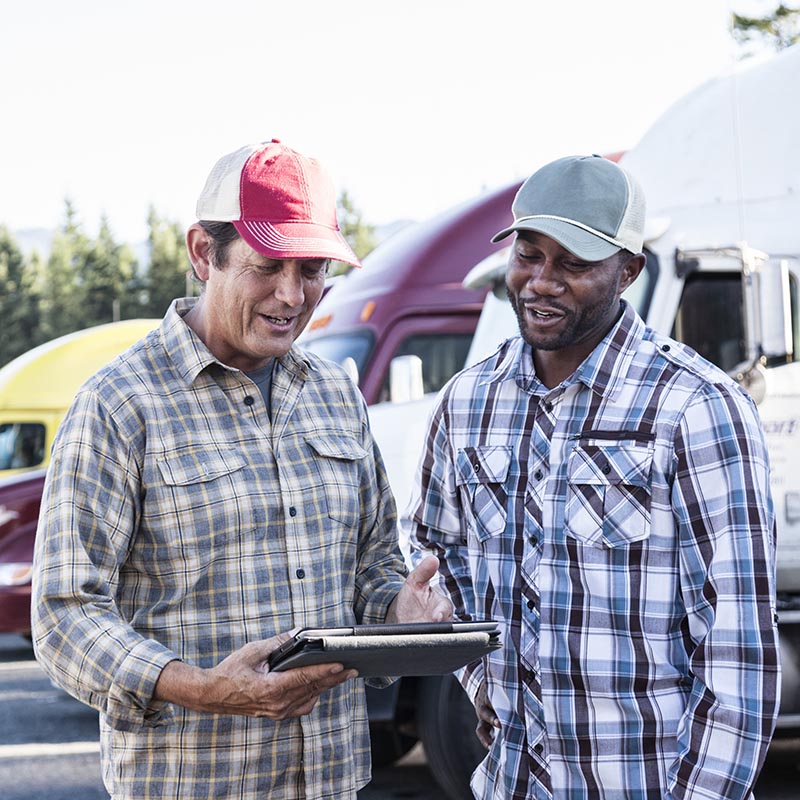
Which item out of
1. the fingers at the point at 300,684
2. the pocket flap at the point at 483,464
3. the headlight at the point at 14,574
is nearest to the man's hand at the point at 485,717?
the pocket flap at the point at 483,464

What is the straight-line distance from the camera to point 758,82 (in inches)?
218

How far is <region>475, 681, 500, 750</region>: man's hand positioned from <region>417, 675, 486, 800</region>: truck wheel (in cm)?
241

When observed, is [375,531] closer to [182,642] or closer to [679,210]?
[182,642]

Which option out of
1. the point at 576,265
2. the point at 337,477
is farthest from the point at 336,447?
the point at 576,265

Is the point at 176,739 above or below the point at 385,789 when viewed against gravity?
above

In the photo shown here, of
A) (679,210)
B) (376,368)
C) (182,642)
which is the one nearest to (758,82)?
(679,210)

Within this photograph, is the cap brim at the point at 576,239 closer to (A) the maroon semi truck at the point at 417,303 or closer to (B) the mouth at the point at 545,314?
(B) the mouth at the point at 545,314

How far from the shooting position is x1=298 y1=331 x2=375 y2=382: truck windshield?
24.5 ft

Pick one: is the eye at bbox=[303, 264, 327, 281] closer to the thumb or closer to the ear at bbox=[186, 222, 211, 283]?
the ear at bbox=[186, 222, 211, 283]

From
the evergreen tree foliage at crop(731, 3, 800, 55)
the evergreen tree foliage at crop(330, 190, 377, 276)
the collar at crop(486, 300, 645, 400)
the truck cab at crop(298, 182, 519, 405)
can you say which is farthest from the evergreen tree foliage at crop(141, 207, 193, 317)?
the collar at crop(486, 300, 645, 400)

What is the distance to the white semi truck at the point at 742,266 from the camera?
192 inches

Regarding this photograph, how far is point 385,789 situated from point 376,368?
8.55ft

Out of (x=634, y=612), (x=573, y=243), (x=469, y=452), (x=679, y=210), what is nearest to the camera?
(x=634, y=612)

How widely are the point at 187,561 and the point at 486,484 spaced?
→ 2.16 feet
